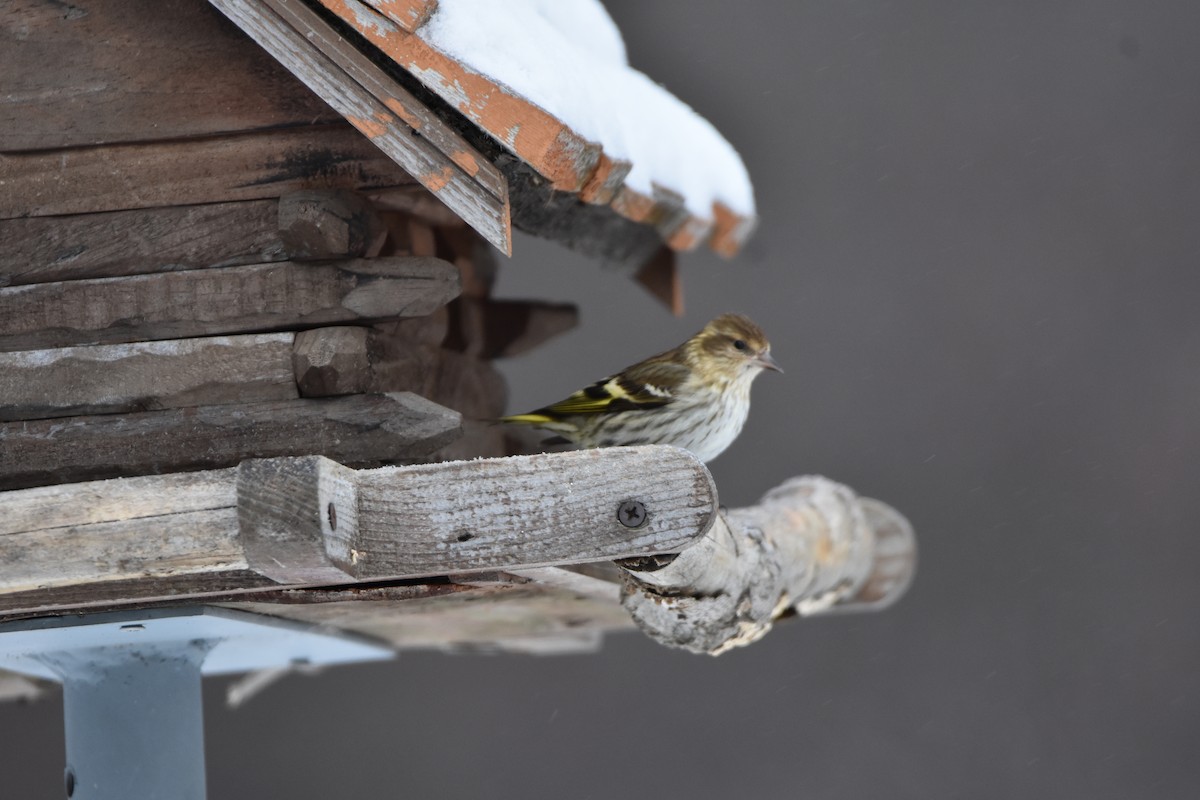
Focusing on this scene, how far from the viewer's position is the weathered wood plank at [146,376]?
10.8 ft

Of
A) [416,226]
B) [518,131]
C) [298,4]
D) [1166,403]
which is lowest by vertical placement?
[1166,403]

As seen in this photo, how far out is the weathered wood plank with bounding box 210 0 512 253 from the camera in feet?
9.92

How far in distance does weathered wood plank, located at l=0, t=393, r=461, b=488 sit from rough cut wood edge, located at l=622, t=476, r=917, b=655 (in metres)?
0.54

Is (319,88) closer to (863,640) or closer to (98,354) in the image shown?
(98,354)

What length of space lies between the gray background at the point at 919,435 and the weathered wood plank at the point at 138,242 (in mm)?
5691

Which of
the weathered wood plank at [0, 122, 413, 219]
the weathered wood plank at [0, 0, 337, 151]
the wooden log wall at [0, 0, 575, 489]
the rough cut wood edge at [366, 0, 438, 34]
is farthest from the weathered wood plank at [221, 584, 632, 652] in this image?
the rough cut wood edge at [366, 0, 438, 34]

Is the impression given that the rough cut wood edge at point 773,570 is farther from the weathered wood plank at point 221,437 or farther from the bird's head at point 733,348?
A: the weathered wood plank at point 221,437

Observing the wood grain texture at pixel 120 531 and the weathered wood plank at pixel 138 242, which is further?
the weathered wood plank at pixel 138 242

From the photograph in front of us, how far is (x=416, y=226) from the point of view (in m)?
3.85

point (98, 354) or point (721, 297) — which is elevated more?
point (98, 354)

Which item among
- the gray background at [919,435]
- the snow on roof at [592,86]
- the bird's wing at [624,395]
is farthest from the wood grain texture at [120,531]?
the gray background at [919,435]

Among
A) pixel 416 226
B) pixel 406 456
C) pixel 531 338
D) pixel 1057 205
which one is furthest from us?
pixel 1057 205

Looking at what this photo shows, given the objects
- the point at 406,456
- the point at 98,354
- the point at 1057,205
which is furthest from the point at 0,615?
the point at 1057,205

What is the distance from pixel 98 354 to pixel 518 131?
1.01 m
